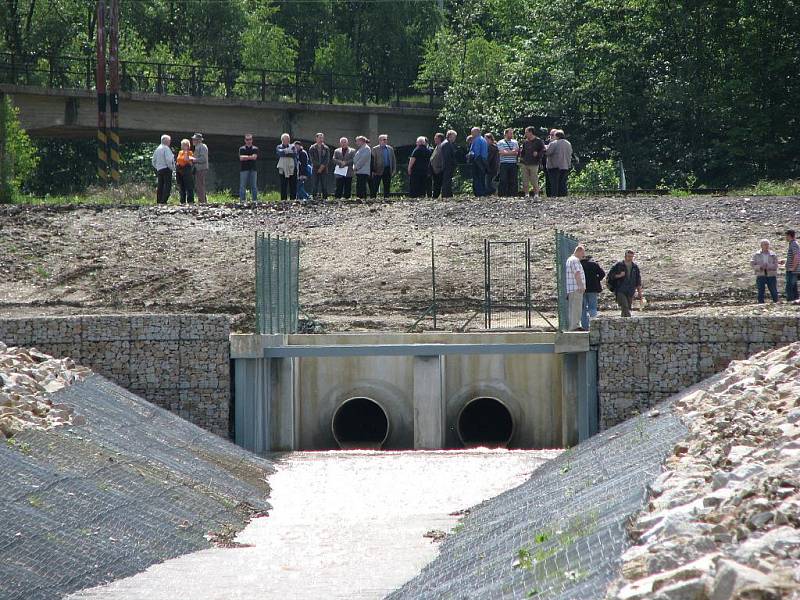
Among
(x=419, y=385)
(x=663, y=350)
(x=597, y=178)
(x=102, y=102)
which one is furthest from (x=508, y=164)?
(x=102, y=102)

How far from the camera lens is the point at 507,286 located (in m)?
31.4

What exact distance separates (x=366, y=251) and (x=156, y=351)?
10403mm

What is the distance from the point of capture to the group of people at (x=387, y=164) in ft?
114

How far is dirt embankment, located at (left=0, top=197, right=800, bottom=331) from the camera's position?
1235 inches

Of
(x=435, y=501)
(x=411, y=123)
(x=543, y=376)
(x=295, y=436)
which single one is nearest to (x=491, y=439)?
(x=543, y=376)

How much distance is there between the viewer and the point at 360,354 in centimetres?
2559

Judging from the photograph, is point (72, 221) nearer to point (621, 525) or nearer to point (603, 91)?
point (603, 91)

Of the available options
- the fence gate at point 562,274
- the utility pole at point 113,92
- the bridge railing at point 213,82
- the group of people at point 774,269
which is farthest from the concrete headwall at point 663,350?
the bridge railing at point 213,82

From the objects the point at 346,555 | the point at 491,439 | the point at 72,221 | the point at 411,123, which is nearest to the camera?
the point at 346,555

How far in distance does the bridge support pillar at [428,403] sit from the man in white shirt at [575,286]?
261 cm

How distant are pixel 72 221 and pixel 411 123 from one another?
21.3 metres

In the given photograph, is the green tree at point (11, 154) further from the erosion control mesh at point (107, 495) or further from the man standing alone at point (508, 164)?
the erosion control mesh at point (107, 495)

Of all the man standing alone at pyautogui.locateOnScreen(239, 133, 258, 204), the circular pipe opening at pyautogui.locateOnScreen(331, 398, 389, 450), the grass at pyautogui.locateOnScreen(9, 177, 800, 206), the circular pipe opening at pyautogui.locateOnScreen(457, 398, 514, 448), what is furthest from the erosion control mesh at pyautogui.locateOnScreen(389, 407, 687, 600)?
the grass at pyautogui.locateOnScreen(9, 177, 800, 206)

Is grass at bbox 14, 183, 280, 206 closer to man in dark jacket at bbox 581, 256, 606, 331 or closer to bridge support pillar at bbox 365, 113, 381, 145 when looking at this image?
bridge support pillar at bbox 365, 113, 381, 145
